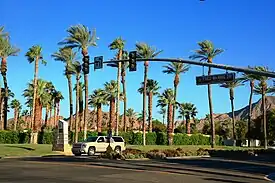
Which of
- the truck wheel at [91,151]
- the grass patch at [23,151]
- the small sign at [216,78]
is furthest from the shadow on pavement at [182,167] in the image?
the truck wheel at [91,151]

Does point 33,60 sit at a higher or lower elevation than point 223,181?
higher

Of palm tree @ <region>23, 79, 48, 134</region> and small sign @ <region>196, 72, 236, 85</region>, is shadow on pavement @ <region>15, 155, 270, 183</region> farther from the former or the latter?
palm tree @ <region>23, 79, 48, 134</region>

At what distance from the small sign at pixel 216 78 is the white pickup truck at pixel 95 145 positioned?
51.2 ft

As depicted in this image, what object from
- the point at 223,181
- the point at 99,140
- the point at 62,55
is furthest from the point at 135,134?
the point at 223,181

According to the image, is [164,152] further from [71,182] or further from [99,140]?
[71,182]

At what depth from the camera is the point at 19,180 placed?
57.7ft

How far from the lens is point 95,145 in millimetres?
42750

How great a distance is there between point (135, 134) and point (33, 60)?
21633mm

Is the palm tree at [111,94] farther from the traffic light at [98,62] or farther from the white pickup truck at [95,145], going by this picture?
the traffic light at [98,62]

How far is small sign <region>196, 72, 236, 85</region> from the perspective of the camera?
26797 mm

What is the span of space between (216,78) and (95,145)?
1856 centimetres

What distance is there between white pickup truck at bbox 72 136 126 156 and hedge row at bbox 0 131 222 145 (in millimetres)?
24998

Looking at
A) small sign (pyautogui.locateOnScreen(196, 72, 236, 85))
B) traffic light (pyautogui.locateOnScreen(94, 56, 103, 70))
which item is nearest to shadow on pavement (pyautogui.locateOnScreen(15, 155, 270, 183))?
small sign (pyautogui.locateOnScreen(196, 72, 236, 85))

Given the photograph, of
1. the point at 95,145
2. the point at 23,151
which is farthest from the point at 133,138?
the point at 23,151
